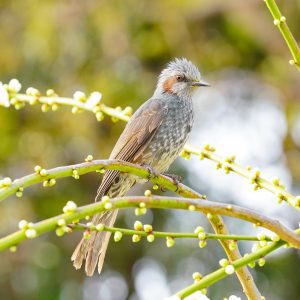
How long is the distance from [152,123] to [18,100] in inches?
84.6

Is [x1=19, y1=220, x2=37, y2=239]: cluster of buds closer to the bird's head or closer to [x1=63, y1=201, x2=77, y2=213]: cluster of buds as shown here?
[x1=63, y1=201, x2=77, y2=213]: cluster of buds

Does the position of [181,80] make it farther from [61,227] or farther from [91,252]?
[61,227]

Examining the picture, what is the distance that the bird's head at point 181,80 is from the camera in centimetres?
505

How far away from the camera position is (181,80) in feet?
16.8

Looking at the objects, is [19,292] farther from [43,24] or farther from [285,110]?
[285,110]

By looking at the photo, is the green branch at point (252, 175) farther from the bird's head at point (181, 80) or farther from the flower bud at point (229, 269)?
the bird's head at point (181, 80)

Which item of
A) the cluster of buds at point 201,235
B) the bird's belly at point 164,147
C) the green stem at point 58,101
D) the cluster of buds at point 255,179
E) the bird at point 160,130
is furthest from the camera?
the bird's belly at point 164,147

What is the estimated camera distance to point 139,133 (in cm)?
452

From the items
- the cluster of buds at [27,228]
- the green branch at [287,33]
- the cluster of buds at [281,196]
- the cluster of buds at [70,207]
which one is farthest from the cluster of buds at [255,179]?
the cluster of buds at [27,228]

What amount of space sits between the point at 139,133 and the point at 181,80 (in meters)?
0.77

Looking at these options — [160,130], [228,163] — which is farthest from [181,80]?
[228,163]

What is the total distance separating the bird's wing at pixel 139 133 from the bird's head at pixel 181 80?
0.86 ft

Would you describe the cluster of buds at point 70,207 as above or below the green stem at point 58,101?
below

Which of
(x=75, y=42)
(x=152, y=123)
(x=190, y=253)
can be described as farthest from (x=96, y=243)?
(x=75, y=42)
